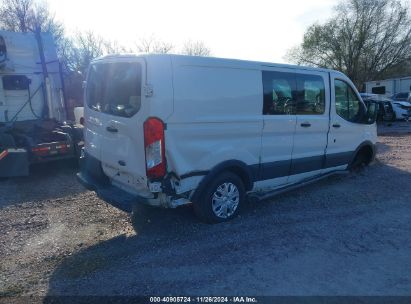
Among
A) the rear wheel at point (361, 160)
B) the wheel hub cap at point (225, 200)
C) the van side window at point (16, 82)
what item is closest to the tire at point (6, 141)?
the van side window at point (16, 82)

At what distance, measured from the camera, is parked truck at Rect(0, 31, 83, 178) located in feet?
25.4

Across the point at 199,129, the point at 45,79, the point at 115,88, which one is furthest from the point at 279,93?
the point at 45,79

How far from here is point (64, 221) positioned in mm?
5262

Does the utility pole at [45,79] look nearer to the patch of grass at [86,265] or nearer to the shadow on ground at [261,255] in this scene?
the shadow on ground at [261,255]

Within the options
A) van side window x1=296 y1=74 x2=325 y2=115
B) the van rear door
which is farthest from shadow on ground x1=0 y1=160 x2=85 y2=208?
van side window x1=296 y1=74 x2=325 y2=115

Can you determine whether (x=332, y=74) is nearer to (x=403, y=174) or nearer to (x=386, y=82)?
(x=403, y=174)

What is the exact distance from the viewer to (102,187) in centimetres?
502

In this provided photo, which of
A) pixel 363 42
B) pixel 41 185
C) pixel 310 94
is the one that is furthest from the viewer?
pixel 363 42

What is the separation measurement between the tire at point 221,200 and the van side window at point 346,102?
273cm

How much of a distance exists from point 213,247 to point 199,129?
142 cm

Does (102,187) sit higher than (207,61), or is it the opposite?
(207,61)

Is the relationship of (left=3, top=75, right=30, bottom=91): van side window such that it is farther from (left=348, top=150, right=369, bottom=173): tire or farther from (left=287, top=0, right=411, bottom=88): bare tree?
(left=287, top=0, right=411, bottom=88): bare tree

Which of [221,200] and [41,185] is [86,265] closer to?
[221,200]

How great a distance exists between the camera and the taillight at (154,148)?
422 cm
